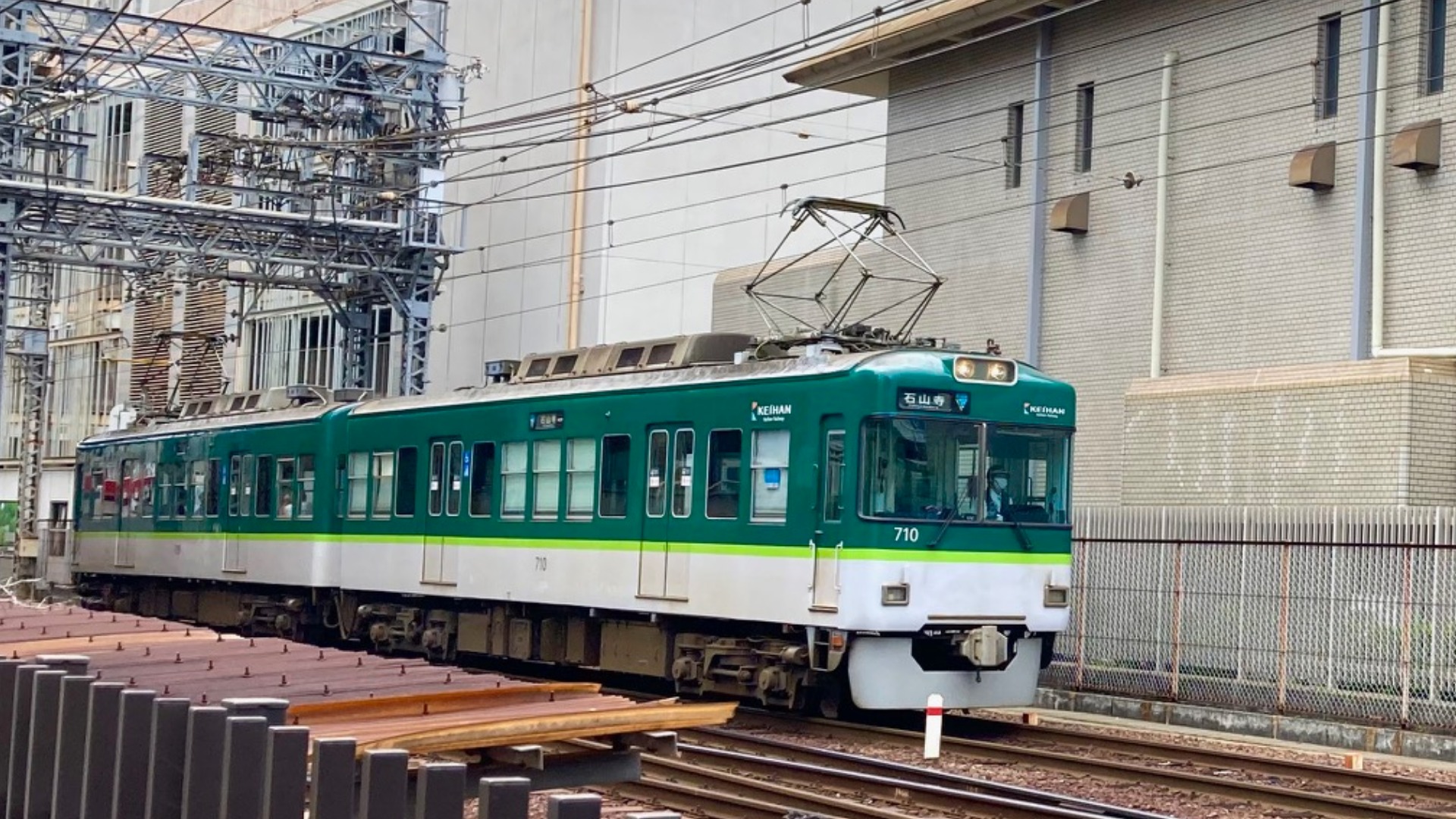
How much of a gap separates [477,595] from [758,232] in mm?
21785

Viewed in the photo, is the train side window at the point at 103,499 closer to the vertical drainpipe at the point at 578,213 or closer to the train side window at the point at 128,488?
the train side window at the point at 128,488

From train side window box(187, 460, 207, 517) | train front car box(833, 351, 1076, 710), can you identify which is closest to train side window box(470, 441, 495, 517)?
train front car box(833, 351, 1076, 710)

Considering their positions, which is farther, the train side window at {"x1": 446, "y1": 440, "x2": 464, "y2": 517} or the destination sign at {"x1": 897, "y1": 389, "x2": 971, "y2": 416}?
the train side window at {"x1": 446, "y1": 440, "x2": 464, "y2": 517}

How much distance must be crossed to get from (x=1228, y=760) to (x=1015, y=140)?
1445 centimetres

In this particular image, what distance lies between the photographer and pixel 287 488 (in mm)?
26250

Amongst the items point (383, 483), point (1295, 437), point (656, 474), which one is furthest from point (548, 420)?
point (1295, 437)

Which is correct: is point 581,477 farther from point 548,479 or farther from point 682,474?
point 682,474

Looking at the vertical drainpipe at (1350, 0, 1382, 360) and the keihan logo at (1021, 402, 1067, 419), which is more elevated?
the vertical drainpipe at (1350, 0, 1382, 360)

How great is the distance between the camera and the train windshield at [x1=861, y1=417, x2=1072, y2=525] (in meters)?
16.7

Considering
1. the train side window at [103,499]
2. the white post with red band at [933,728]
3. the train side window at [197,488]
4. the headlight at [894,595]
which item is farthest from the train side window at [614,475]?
the train side window at [103,499]

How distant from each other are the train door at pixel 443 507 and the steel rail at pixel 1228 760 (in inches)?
253

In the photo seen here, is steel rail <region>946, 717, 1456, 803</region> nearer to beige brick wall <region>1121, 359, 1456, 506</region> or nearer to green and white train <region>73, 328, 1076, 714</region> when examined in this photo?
green and white train <region>73, 328, 1076, 714</region>

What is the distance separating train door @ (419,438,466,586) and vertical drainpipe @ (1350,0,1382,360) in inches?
385

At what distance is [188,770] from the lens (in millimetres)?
6383
